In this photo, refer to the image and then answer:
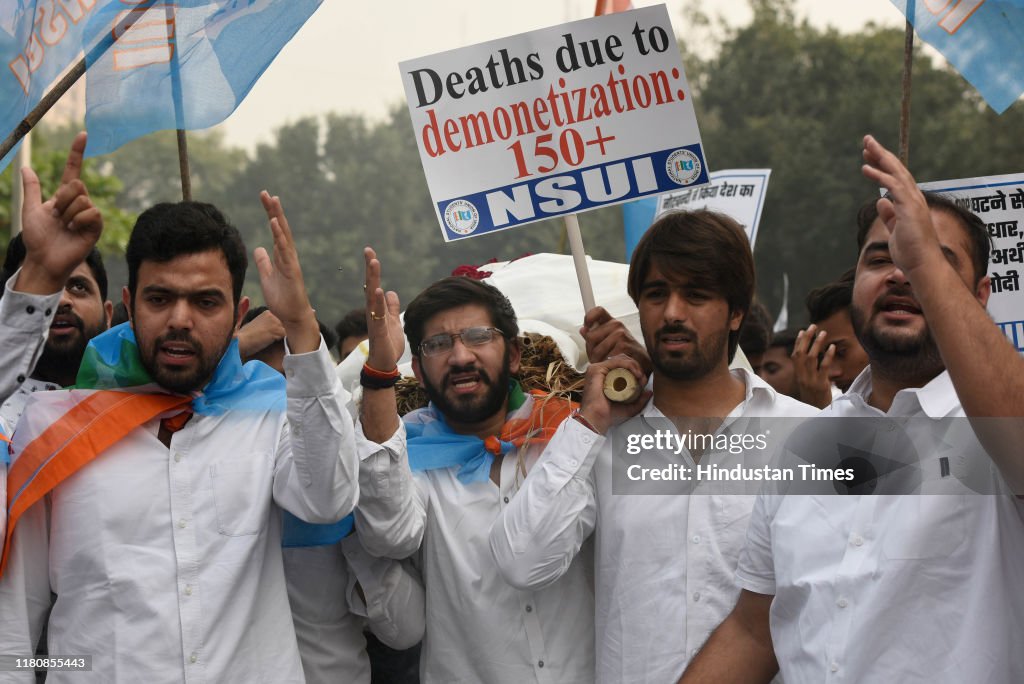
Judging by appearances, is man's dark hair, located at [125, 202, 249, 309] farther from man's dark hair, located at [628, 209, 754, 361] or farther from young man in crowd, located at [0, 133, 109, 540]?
man's dark hair, located at [628, 209, 754, 361]

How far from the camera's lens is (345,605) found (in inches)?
139

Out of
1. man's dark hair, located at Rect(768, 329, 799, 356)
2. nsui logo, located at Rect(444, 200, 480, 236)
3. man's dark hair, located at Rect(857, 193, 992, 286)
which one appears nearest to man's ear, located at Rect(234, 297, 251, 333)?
nsui logo, located at Rect(444, 200, 480, 236)

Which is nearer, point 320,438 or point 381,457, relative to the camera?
point 320,438

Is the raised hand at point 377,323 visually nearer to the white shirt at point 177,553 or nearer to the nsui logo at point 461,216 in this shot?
the white shirt at point 177,553

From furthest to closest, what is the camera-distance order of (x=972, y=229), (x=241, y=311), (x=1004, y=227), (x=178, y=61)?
(x=1004, y=227)
(x=178, y=61)
(x=241, y=311)
(x=972, y=229)

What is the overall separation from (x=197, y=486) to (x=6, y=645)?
23.1 inches

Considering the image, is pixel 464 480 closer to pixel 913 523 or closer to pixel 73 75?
pixel 913 523

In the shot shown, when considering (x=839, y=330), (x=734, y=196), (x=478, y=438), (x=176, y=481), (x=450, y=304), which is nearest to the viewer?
(x=176, y=481)

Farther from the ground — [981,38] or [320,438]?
[981,38]

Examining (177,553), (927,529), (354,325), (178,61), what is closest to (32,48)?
(178,61)

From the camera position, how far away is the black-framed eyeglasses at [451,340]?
12.0ft

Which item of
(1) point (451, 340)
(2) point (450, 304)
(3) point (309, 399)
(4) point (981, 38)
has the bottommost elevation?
(3) point (309, 399)

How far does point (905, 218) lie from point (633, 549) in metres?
1.18

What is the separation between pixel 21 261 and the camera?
3.92 meters
